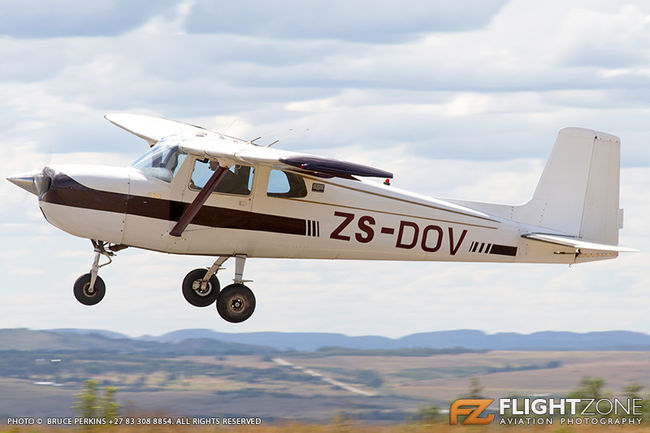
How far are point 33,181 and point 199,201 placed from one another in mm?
2575

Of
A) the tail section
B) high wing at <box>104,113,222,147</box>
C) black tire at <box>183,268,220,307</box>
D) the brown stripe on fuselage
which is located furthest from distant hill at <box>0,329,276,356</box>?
the brown stripe on fuselage

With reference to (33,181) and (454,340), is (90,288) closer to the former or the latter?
(33,181)

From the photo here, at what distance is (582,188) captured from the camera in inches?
698

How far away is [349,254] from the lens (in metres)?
16.1

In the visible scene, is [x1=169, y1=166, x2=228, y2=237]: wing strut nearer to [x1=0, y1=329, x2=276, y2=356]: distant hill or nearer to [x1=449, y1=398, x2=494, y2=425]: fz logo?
[x1=449, y1=398, x2=494, y2=425]: fz logo

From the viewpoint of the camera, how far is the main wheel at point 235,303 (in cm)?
1597

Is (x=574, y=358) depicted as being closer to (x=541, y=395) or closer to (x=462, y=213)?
(x=541, y=395)

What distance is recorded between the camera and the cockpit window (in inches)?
596

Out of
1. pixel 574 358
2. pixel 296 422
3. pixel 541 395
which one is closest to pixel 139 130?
pixel 296 422

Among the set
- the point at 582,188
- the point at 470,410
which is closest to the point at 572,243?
the point at 582,188

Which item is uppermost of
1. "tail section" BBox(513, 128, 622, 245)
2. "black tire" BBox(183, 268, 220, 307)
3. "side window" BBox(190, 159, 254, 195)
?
"tail section" BBox(513, 128, 622, 245)

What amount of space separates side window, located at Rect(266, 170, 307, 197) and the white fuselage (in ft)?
0.27

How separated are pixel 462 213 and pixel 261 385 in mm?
12638

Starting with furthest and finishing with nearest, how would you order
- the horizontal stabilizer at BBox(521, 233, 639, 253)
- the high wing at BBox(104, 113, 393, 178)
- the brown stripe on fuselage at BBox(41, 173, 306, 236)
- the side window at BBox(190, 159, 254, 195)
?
the horizontal stabilizer at BBox(521, 233, 639, 253)
the side window at BBox(190, 159, 254, 195)
the brown stripe on fuselage at BBox(41, 173, 306, 236)
the high wing at BBox(104, 113, 393, 178)
